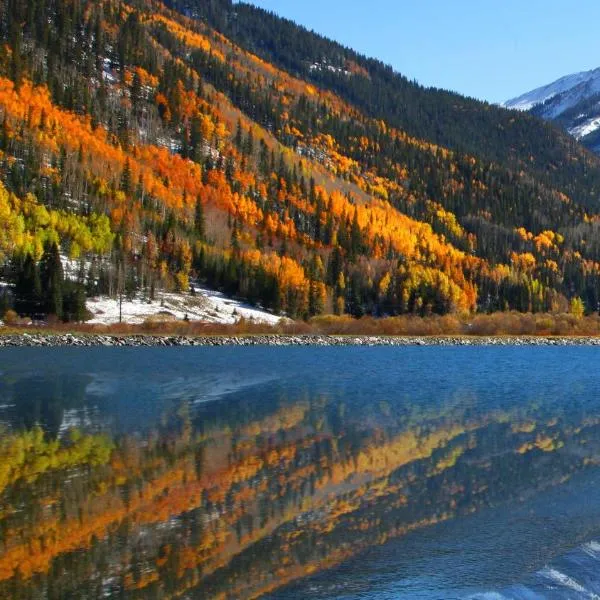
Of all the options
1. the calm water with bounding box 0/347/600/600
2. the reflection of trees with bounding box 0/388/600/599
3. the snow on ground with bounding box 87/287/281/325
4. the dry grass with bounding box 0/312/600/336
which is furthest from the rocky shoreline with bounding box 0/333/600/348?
the reflection of trees with bounding box 0/388/600/599

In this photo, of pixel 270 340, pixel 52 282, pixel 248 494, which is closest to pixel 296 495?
pixel 248 494

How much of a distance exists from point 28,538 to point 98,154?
16086 cm

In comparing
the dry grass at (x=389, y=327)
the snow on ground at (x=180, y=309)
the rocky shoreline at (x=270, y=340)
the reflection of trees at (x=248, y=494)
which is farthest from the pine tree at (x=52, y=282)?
the reflection of trees at (x=248, y=494)

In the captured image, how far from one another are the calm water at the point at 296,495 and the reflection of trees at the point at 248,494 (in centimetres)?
6

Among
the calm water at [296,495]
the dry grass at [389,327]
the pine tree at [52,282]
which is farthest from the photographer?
the dry grass at [389,327]

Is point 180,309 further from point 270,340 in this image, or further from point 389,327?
point 389,327

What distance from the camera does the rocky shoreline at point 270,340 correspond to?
83.9 metres

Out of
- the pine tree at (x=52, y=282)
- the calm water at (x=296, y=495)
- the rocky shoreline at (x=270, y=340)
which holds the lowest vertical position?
the rocky shoreline at (x=270, y=340)

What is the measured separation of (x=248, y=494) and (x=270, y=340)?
80.3 m

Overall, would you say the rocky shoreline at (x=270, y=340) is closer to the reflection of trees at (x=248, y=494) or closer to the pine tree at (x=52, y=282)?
the pine tree at (x=52, y=282)

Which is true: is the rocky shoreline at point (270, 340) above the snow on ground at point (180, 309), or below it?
below

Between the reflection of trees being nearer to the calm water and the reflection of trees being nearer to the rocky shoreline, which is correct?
the calm water

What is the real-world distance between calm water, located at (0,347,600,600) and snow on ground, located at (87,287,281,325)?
65687 mm

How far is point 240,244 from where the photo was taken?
15875cm
